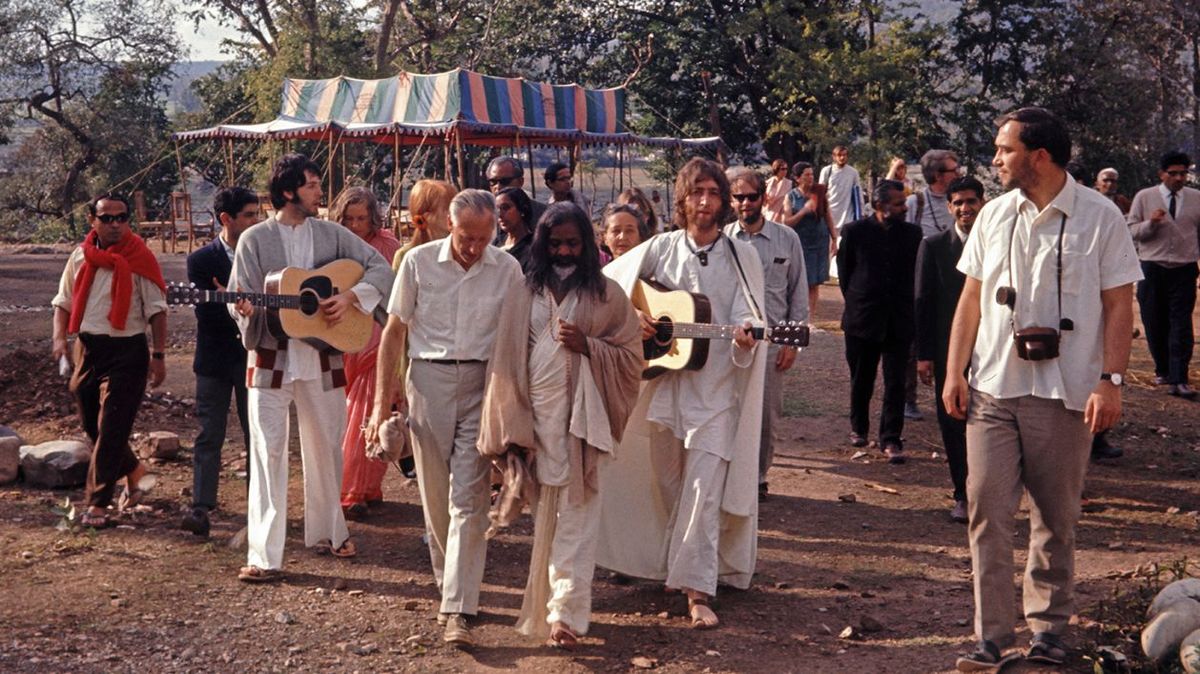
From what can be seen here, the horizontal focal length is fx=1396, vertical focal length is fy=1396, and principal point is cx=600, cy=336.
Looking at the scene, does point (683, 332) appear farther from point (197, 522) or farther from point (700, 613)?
point (197, 522)

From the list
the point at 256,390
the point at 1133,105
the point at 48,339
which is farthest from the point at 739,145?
the point at 256,390

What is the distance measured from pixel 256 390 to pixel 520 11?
33471mm

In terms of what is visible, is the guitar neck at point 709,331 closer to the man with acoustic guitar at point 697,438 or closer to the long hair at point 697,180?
the man with acoustic guitar at point 697,438

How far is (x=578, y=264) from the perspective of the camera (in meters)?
5.73

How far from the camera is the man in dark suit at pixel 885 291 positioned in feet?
30.2

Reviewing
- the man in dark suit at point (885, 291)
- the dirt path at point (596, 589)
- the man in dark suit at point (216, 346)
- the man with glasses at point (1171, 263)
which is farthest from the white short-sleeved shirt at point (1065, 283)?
the man with glasses at point (1171, 263)

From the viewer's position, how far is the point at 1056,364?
5.12m

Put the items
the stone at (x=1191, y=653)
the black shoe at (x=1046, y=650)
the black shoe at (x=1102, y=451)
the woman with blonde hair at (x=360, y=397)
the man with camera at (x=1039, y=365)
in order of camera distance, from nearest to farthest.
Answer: the stone at (x=1191, y=653)
the man with camera at (x=1039, y=365)
the black shoe at (x=1046, y=650)
the woman with blonde hair at (x=360, y=397)
the black shoe at (x=1102, y=451)

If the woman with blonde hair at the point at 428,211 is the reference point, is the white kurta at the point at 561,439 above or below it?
below

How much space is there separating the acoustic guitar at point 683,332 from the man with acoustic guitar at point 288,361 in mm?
1499

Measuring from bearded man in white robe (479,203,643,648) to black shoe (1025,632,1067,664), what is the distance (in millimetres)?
1758

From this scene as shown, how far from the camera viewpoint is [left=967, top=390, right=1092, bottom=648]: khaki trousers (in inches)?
204

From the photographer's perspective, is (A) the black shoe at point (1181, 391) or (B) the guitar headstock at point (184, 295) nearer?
(B) the guitar headstock at point (184, 295)

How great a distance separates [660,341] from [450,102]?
1586 centimetres
